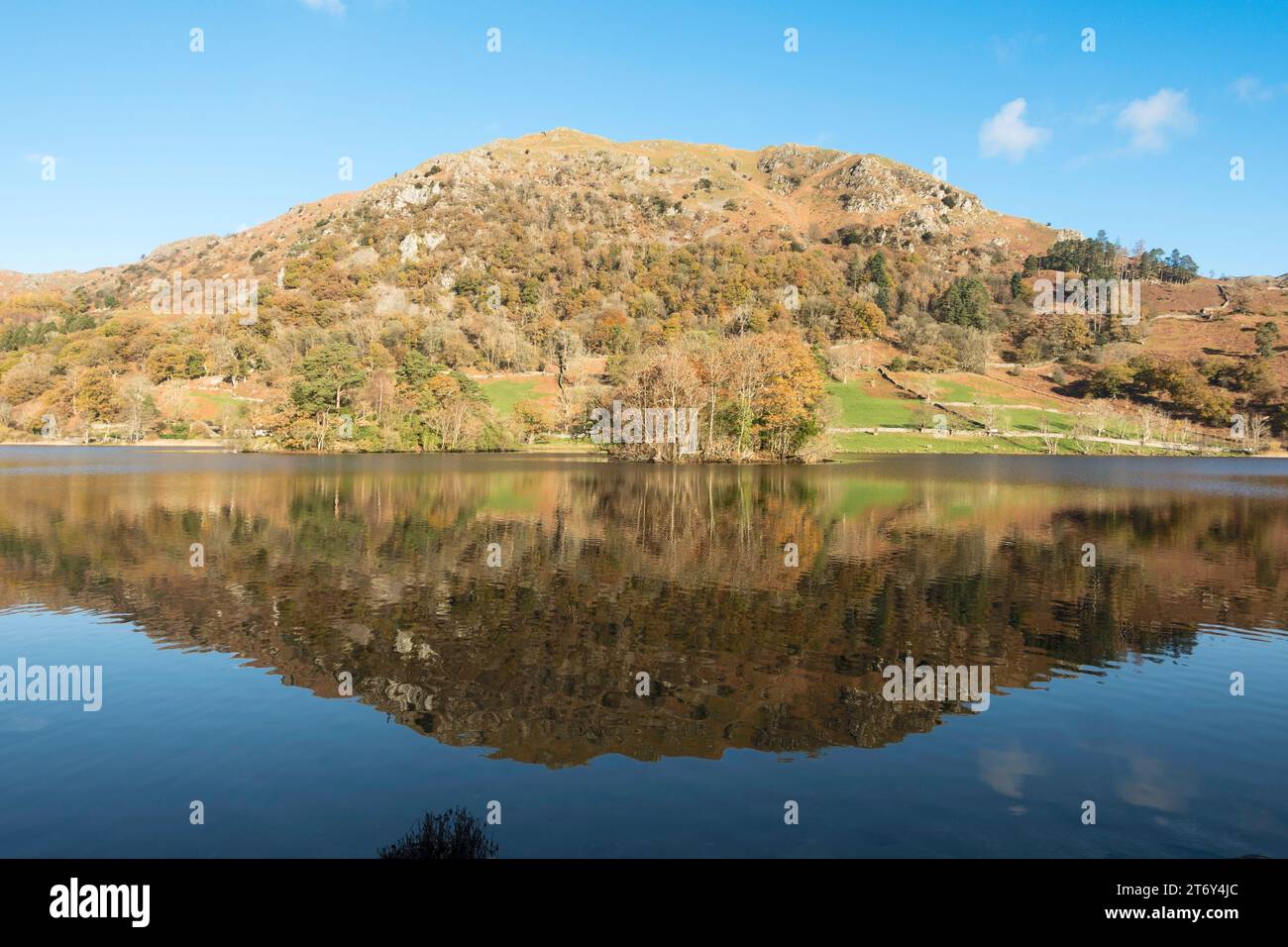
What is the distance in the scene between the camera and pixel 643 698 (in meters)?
14.4

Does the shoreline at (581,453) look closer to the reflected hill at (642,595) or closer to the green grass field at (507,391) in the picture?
the green grass field at (507,391)

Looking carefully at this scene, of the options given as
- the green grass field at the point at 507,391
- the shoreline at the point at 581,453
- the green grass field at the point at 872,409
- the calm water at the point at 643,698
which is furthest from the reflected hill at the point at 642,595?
the green grass field at the point at 507,391

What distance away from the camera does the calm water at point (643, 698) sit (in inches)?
394

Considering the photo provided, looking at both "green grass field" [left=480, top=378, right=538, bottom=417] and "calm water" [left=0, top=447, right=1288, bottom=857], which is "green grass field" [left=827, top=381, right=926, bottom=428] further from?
"calm water" [left=0, top=447, right=1288, bottom=857]

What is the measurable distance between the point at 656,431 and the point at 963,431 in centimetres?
7108

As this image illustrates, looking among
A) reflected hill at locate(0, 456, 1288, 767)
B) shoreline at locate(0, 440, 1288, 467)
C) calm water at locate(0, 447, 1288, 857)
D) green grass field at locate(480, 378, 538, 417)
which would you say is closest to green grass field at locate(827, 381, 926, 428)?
shoreline at locate(0, 440, 1288, 467)

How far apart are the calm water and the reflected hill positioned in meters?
0.13

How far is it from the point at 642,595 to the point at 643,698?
8.58 metres

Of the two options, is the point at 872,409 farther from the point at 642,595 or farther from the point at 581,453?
the point at 642,595

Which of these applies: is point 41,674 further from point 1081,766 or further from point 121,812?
point 1081,766

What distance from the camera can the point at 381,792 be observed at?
10727mm

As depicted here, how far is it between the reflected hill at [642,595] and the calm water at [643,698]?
13cm

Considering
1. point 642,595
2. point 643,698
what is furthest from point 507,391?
point 643,698
